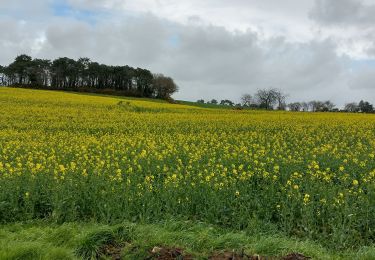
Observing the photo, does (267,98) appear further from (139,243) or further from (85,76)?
(139,243)

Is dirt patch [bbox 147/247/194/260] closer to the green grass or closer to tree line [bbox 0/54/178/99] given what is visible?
the green grass

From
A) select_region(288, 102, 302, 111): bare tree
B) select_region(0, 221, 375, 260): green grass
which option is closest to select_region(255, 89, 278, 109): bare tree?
select_region(288, 102, 302, 111): bare tree

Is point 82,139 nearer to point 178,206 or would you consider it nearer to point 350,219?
point 178,206

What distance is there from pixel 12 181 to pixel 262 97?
360 feet

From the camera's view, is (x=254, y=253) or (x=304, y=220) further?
A: (x=304, y=220)

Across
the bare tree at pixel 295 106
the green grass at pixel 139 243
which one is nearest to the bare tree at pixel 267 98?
the bare tree at pixel 295 106

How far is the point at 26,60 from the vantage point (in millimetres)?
110125

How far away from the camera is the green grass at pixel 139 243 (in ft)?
19.6

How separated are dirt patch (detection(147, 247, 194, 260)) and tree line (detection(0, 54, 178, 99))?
9389 cm

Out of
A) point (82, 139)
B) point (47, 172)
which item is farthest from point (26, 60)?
point (47, 172)

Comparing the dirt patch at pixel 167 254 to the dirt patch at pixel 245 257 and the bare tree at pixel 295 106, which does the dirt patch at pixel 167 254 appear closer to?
the dirt patch at pixel 245 257

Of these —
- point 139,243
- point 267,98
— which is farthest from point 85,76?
Result: point 139,243

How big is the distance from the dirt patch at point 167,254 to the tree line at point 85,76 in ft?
308

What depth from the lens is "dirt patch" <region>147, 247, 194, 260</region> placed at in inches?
225
